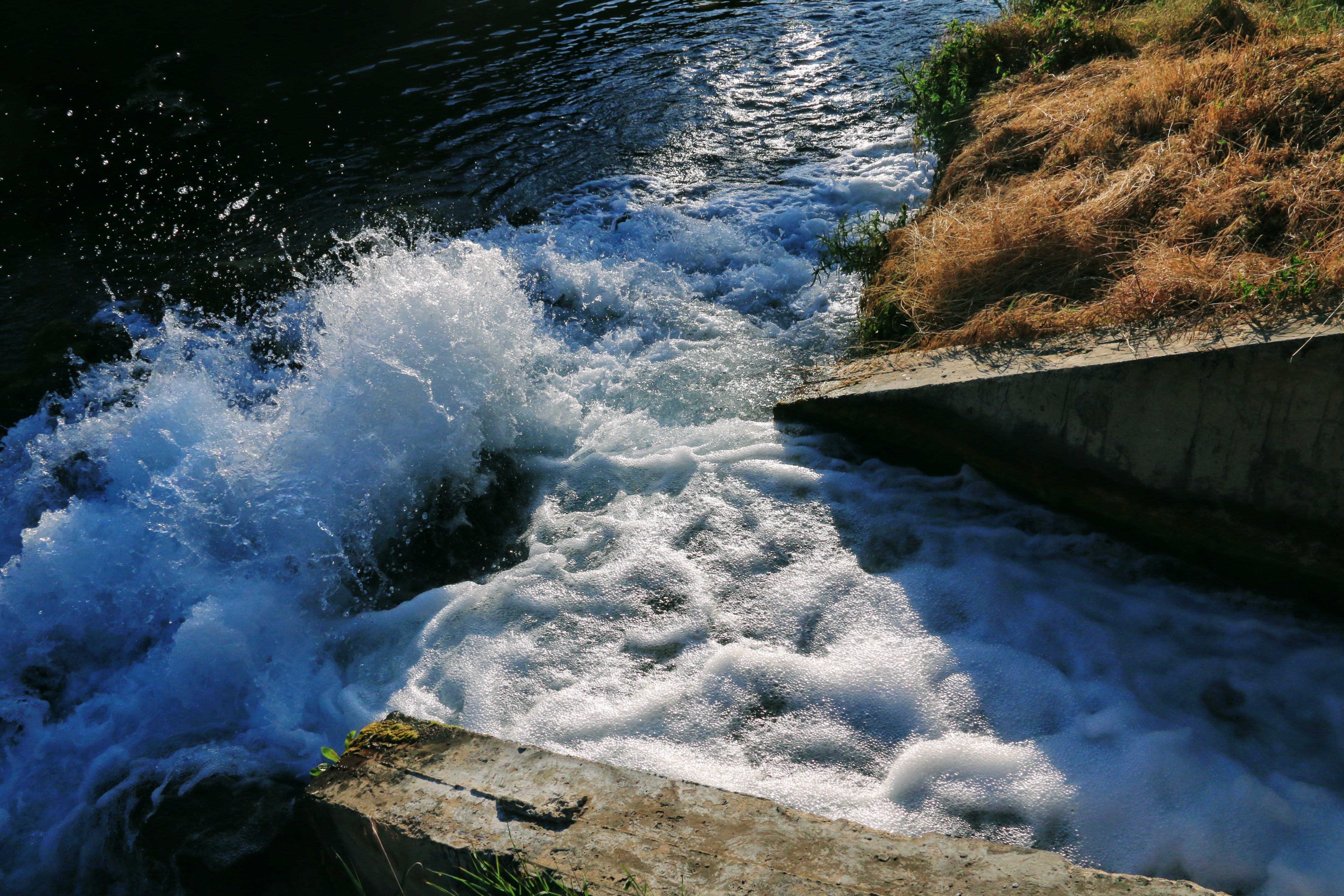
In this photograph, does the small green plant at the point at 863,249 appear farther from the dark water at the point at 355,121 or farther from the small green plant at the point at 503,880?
the small green plant at the point at 503,880

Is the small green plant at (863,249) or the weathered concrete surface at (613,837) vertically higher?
the small green plant at (863,249)

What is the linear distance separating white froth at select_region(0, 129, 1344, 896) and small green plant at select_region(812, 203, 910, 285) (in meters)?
0.43

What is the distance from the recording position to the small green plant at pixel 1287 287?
→ 3818mm

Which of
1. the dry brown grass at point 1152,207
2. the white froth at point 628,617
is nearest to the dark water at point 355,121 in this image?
the white froth at point 628,617

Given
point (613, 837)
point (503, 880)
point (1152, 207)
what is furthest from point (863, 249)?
point (503, 880)

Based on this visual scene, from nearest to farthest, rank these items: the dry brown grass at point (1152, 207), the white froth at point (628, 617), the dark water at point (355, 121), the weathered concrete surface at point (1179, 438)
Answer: the white froth at point (628, 617) → the weathered concrete surface at point (1179, 438) → the dry brown grass at point (1152, 207) → the dark water at point (355, 121)

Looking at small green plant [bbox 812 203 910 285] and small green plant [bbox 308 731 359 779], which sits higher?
small green plant [bbox 812 203 910 285]

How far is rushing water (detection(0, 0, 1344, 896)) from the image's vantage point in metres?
3.43

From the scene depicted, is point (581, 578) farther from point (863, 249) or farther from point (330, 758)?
point (863, 249)

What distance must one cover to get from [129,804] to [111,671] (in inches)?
40.4

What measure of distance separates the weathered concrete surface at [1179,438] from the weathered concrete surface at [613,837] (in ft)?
7.45

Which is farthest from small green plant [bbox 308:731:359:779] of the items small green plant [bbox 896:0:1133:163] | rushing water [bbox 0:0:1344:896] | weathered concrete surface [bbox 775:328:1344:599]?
small green plant [bbox 896:0:1133:163]

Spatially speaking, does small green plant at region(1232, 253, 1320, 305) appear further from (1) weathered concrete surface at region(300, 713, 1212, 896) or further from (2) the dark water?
(2) the dark water

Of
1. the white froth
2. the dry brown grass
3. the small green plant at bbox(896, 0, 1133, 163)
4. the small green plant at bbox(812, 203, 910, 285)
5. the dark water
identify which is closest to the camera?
the white froth
